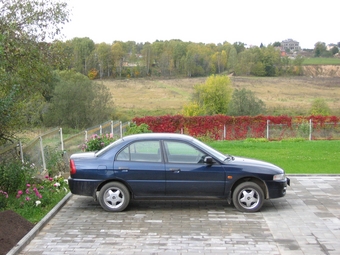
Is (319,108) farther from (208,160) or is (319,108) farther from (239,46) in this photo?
(239,46)

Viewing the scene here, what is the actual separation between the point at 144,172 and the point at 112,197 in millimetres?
805

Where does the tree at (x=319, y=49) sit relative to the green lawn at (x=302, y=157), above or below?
above

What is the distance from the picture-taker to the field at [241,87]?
60916mm

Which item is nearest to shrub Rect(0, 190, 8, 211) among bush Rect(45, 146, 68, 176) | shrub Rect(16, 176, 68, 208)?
shrub Rect(16, 176, 68, 208)

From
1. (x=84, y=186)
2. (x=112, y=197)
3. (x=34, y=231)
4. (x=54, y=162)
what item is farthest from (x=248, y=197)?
(x=54, y=162)

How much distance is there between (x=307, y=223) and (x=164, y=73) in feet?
300

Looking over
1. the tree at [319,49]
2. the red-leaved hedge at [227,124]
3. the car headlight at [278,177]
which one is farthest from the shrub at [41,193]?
the tree at [319,49]

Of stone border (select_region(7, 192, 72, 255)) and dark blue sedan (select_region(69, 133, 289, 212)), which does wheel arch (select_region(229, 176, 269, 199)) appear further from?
stone border (select_region(7, 192, 72, 255))

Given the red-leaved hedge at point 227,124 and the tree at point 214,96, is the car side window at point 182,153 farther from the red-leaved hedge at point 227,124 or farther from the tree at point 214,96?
the tree at point 214,96

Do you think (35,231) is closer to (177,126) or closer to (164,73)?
(177,126)

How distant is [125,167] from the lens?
Result: 8.52 metres

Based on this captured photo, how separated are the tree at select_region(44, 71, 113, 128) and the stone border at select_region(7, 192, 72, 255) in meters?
35.6

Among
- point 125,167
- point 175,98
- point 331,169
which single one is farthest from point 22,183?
point 175,98

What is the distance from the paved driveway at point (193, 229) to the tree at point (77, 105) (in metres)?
35.4
